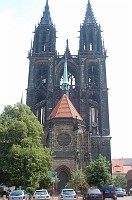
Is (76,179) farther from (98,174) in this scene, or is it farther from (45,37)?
(45,37)

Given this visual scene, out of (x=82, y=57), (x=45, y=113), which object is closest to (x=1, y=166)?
(x=45, y=113)

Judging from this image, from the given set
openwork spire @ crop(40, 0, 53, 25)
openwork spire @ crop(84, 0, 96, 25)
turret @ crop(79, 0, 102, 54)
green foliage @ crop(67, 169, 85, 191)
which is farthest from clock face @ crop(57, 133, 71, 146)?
openwork spire @ crop(40, 0, 53, 25)

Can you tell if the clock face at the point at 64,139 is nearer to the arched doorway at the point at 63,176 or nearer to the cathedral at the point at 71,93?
the cathedral at the point at 71,93

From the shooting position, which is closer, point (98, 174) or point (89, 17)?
point (98, 174)

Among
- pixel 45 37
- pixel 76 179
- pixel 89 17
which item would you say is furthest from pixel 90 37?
pixel 76 179

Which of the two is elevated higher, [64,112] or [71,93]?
[71,93]

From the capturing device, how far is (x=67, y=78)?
55188mm

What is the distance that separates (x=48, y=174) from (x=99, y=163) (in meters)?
9.55

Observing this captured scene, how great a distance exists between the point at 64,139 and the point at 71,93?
1290 centimetres

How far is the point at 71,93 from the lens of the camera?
2141 inches

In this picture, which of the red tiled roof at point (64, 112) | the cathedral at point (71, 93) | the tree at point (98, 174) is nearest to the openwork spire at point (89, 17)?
the cathedral at point (71, 93)

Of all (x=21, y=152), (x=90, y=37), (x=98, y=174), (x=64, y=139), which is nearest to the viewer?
(x=21, y=152)

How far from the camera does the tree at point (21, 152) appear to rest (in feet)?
96.3

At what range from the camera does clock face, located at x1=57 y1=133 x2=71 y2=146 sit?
4325 centimetres
